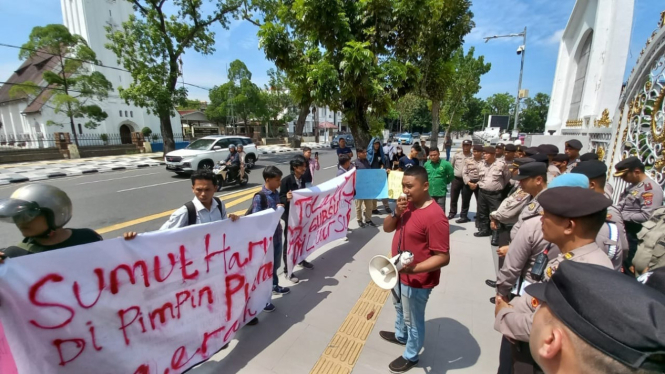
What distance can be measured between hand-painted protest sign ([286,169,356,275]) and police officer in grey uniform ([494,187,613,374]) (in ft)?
8.38

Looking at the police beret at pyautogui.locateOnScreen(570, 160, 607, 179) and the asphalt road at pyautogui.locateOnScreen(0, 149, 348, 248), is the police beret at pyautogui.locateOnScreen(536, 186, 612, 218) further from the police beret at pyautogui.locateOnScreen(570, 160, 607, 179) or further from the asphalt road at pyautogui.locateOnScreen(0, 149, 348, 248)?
the asphalt road at pyautogui.locateOnScreen(0, 149, 348, 248)

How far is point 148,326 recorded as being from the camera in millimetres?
2027

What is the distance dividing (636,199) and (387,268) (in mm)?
3177

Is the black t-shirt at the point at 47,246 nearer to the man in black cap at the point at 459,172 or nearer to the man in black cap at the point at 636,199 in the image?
the man in black cap at the point at 636,199

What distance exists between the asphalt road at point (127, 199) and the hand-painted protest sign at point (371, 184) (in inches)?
126

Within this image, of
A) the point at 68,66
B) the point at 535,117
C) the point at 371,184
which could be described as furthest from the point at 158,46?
the point at 535,117

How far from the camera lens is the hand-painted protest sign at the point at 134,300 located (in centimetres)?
157

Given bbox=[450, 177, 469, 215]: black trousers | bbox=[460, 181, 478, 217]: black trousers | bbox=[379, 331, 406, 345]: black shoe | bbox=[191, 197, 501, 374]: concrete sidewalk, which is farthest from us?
bbox=[450, 177, 469, 215]: black trousers

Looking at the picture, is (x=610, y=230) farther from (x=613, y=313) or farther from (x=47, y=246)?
(x=47, y=246)

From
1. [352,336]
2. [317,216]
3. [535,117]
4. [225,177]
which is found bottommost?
[352,336]

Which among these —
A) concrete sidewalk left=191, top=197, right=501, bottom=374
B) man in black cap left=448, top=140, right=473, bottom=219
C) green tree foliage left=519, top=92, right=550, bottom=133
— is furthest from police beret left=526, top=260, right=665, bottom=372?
green tree foliage left=519, top=92, right=550, bottom=133

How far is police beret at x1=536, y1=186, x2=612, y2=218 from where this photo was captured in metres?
1.39

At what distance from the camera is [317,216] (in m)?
4.20

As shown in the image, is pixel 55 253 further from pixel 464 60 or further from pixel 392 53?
pixel 464 60
